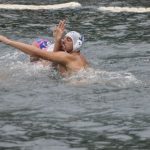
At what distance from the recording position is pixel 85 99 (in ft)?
38.7

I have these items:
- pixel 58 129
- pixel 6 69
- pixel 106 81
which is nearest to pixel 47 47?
pixel 6 69

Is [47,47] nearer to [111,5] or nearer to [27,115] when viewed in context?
[27,115]

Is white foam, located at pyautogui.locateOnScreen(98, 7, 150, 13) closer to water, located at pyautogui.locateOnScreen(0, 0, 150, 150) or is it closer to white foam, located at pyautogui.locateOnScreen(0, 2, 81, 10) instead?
white foam, located at pyautogui.locateOnScreen(0, 2, 81, 10)

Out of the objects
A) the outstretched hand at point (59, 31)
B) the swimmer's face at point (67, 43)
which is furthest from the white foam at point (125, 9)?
the outstretched hand at point (59, 31)

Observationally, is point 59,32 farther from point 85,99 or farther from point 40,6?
point 40,6

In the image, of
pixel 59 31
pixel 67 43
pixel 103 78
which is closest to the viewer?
pixel 103 78

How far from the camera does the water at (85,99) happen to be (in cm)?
984

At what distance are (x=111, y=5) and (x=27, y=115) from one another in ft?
47.9

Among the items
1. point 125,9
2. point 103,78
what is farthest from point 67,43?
point 125,9

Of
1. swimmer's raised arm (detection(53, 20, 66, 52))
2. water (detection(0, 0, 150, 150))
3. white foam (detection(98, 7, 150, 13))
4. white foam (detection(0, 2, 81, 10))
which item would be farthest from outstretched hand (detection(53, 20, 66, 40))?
white foam (detection(0, 2, 81, 10))

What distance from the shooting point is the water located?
9.84 metres

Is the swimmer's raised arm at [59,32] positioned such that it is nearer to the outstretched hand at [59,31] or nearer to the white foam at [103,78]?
the outstretched hand at [59,31]

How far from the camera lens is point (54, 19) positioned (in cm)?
2202

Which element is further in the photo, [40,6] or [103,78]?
[40,6]
